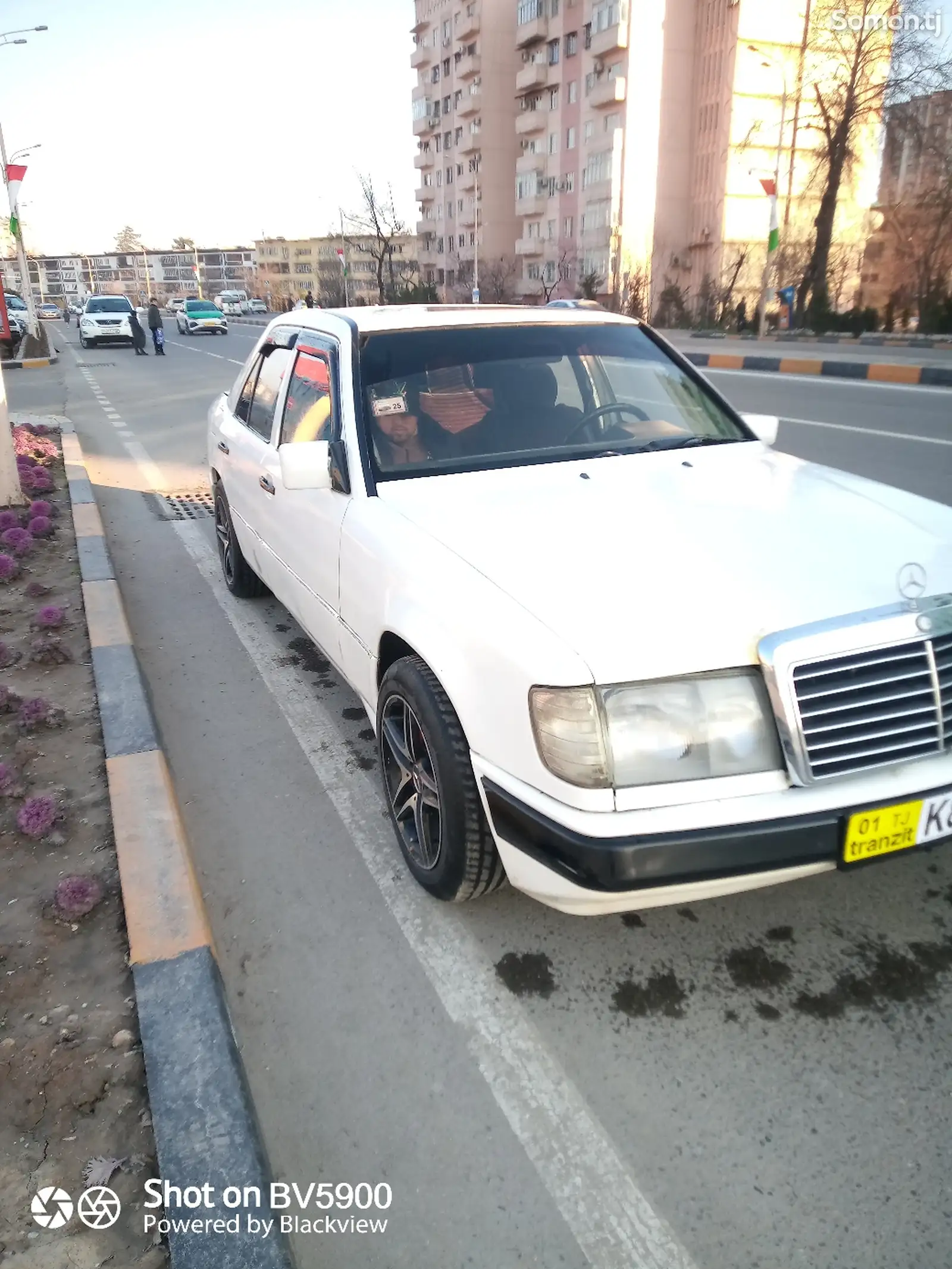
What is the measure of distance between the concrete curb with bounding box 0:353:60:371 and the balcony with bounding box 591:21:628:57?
37854mm

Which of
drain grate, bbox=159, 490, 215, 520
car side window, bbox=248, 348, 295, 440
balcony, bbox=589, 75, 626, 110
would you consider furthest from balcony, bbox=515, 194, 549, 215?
car side window, bbox=248, 348, 295, 440

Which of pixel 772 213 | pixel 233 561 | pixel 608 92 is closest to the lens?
pixel 233 561

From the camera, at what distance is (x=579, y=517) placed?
8.90 feet

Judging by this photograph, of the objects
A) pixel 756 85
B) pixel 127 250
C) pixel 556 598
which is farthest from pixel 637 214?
pixel 127 250

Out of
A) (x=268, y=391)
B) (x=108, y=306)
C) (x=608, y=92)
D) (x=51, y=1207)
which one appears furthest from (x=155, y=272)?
(x=51, y=1207)

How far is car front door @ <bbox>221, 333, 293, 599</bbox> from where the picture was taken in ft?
13.9

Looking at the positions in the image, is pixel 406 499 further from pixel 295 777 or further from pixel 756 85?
pixel 756 85

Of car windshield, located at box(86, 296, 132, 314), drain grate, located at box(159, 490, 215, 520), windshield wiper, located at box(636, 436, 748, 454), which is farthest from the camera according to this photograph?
car windshield, located at box(86, 296, 132, 314)

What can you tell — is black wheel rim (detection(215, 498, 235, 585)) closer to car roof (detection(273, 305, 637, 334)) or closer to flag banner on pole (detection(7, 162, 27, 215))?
car roof (detection(273, 305, 637, 334))

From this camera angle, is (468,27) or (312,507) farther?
(468,27)

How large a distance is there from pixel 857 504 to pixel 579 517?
843mm

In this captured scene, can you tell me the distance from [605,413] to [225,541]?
9.93 feet

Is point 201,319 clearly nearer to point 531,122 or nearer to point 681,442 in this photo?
point 531,122

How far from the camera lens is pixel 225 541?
5.76 meters
